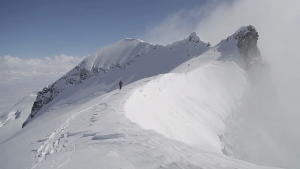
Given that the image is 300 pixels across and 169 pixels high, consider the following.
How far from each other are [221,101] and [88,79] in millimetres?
74526

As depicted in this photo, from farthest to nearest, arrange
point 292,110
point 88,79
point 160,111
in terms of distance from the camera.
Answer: point 88,79 < point 292,110 < point 160,111

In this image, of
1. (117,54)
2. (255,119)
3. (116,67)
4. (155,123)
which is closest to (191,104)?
(155,123)

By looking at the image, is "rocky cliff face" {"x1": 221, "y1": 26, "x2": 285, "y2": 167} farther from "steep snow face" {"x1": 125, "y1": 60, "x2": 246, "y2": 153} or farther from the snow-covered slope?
"steep snow face" {"x1": 125, "y1": 60, "x2": 246, "y2": 153}

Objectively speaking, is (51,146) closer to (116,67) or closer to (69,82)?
(116,67)

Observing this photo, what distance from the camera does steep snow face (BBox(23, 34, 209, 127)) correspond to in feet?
245

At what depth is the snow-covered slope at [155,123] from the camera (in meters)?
5.63

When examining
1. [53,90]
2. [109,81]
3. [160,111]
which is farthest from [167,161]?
[53,90]

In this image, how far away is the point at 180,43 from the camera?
8325 centimetres

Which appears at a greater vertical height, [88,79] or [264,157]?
[88,79]

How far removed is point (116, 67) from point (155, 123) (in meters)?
77.2

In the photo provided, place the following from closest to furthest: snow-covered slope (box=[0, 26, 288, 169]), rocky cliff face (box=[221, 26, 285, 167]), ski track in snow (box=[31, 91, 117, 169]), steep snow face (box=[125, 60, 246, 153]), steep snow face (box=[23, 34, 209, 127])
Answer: snow-covered slope (box=[0, 26, 288, 169]) < ski track in snow (box=[31, 91, 117, 169]) < steep snow face (box=[125, 60, 246, 153]) < rocky cliff face (box=[221, 26, 285, 167]) < steep snow face (box=[23, 34, 209, 127])

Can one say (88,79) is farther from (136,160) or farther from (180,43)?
(136,160)

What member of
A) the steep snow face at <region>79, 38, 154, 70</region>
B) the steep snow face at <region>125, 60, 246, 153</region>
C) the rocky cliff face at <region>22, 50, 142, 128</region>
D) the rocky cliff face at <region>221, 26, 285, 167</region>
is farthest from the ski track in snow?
the steep snow face at <region>79, 38, 154, 70</region>

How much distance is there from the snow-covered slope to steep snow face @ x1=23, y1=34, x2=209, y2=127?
1606mm
